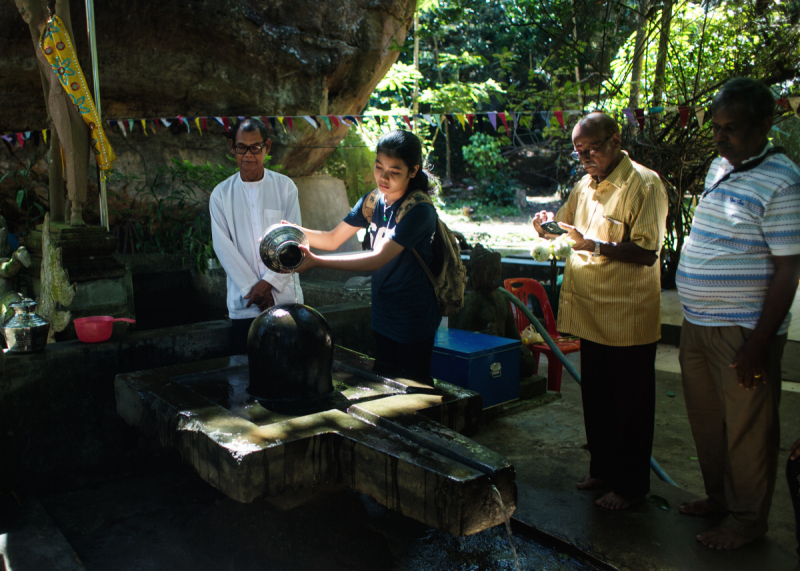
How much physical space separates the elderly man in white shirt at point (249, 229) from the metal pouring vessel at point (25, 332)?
102 cm

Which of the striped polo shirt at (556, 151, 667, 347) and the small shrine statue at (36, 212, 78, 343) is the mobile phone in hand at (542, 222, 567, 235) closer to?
the striped polo shirt at (556, 151, 667, 347)

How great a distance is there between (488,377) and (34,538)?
2.72 meters

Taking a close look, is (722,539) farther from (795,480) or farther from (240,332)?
(240,332)

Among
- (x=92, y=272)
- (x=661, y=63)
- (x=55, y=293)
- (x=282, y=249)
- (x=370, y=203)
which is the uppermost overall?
(x=661, y=63)

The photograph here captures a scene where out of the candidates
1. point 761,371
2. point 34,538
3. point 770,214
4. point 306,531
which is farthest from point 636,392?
point 34,538

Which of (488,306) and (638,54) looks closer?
(488,306)

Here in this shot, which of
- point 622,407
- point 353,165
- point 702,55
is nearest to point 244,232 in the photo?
point 622,407

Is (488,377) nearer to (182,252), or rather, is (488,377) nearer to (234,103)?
(182,252)

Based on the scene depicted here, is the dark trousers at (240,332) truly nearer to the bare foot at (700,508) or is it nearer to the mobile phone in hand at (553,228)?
the mobile phone in hand at (553,228)

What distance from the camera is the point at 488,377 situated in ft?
13.5

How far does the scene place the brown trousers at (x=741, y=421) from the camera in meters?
2.42

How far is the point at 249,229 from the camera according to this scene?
11.8 ft

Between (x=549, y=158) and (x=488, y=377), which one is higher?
(x=549, y=158)

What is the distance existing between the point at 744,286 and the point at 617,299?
546 mm
